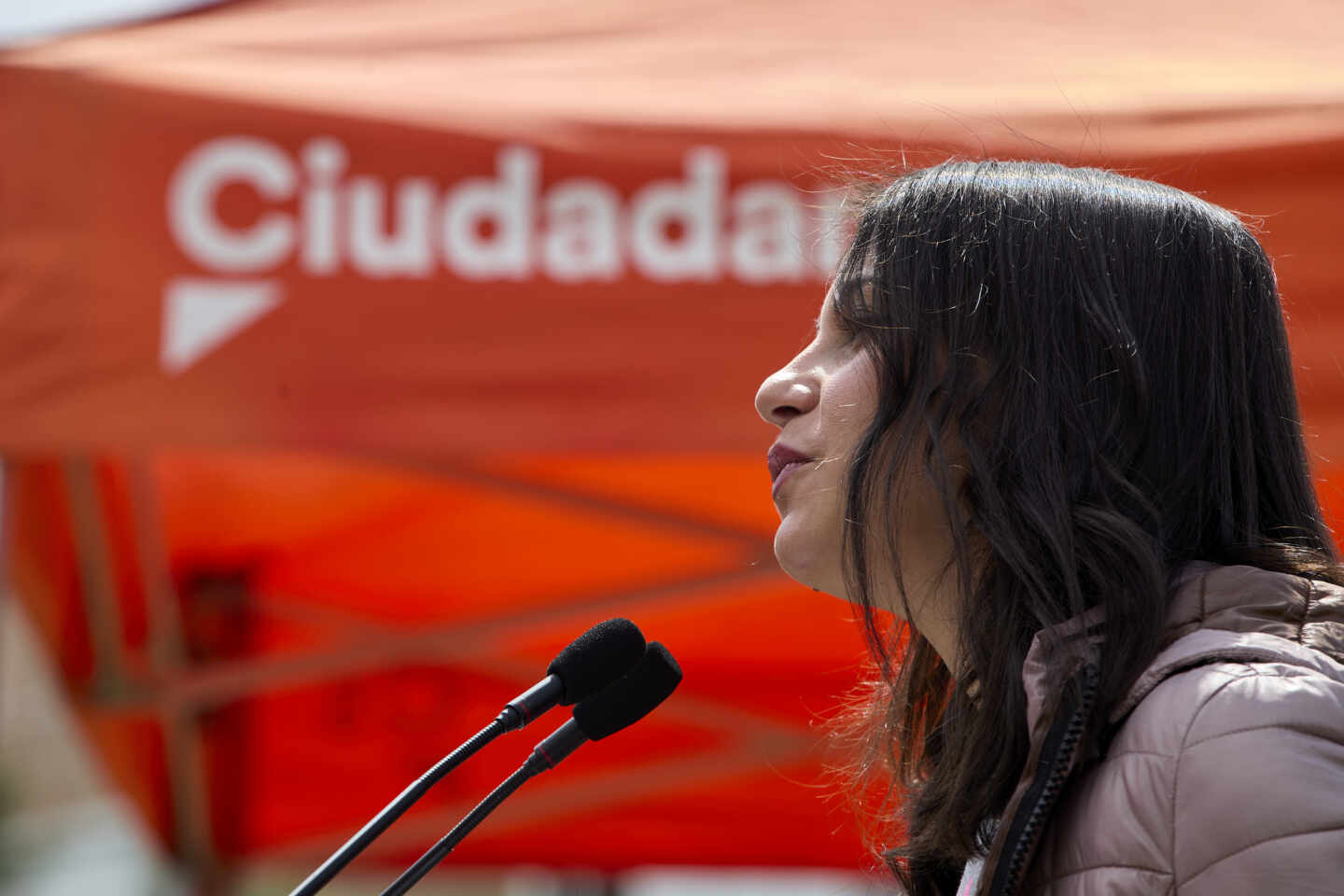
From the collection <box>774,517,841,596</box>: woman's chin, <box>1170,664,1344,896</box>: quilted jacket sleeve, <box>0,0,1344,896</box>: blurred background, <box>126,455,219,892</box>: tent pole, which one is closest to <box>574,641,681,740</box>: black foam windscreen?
<box>774,517,841,596</box>: woman's chin

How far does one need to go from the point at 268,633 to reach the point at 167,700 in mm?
449

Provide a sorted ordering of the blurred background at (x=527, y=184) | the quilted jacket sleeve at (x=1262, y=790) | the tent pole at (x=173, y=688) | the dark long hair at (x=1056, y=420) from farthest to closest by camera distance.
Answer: the tent pole at (x=173, y=688) < the blurred background at (x=527, y=184) < the dark long hair at (x=1056, y=420) < the quilted jacket sleeve at (x=1262, y=790)

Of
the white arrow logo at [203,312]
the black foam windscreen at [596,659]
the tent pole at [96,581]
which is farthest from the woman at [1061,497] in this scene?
the tent pole at [96,581]

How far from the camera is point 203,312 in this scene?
2.12 metres

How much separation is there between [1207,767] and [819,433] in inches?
18.5

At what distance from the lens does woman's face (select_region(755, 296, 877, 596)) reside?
1276 millimetres

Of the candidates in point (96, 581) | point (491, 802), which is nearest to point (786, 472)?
point (491, 802)

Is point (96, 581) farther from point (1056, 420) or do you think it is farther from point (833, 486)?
point (1056, 420)

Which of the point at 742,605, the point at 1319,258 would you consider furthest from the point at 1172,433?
the point at 742,605

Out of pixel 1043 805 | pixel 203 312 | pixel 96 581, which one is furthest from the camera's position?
pixel 96 581

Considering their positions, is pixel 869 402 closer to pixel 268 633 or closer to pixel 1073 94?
pixel 1073 94

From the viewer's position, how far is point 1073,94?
213 cm

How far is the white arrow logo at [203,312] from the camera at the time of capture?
2113 mm

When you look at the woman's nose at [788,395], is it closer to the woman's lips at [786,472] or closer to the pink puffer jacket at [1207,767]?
the woman's lips at [786,472]
